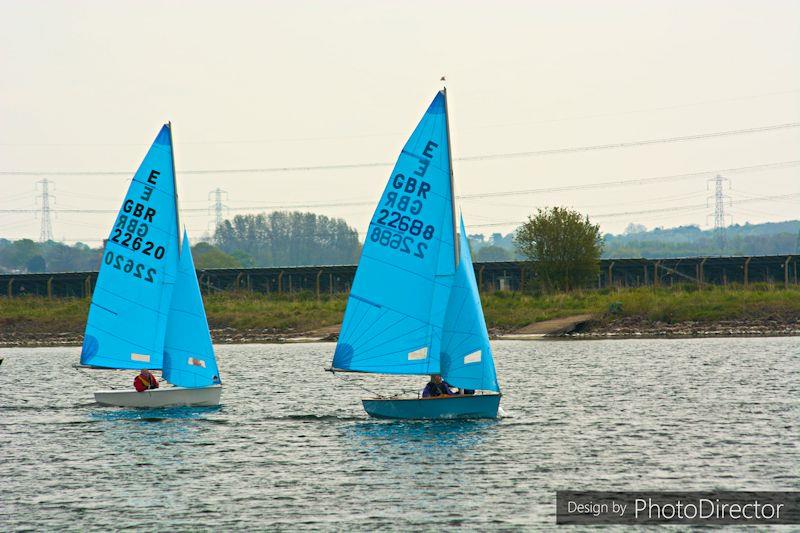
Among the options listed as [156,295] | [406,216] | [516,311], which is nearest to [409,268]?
[406,216]

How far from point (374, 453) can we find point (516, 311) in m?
53.3

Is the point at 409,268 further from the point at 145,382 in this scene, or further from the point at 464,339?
the point at 145,382

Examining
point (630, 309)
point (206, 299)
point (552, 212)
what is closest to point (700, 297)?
point (630, 309)

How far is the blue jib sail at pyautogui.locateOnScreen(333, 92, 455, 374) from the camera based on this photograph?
37.9 meters

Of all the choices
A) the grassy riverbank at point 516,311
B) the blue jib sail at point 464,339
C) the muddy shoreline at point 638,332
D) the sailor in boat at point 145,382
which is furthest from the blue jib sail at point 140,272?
the grassy riverbank at point 516,311

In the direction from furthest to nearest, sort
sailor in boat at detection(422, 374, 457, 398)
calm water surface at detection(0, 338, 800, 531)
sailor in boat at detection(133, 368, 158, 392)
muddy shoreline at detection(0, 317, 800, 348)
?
muddy shoreline at detection(0, 317, 800, 348), sailor in boat at detection(133, 368, 158, 392), sailor in boat at detection(422, 374, 457, 398), calm water surface at detection(0, 338, 800, 531)

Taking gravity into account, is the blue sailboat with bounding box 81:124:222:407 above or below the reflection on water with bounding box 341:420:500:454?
above

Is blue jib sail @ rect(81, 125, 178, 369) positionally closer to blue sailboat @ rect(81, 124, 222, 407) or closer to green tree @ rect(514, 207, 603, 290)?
blue sailboat @ rect(81, 124, 222, 407)

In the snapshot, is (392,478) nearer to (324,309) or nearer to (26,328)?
(324,309)

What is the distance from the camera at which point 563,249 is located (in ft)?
309

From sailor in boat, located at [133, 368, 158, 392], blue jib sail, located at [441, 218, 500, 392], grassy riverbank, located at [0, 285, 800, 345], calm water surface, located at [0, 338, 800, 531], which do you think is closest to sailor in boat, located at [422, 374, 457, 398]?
blue jib sail, located at [441, 218, 500, 392]

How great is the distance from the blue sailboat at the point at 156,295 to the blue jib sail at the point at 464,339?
9.80 metres

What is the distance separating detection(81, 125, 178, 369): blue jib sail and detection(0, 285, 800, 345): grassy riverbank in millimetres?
43596

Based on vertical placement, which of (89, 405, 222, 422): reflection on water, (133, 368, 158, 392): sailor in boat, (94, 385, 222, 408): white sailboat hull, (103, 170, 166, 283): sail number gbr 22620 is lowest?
(89, 405, 222, 422): reflection on water
